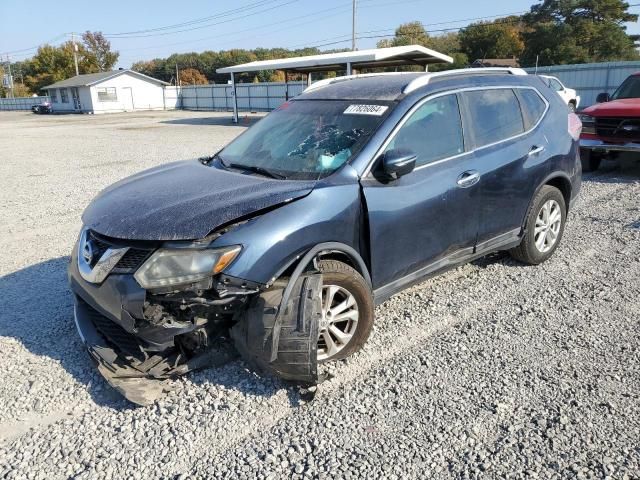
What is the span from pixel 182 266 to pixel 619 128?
28.7ft

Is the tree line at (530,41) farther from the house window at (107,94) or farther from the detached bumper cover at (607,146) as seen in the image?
the detached bumper cover at (607,146)

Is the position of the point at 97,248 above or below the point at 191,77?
below

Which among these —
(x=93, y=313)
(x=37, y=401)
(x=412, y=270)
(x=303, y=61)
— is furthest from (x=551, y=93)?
(x=303, y=61)

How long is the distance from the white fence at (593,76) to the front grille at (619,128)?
1837cm

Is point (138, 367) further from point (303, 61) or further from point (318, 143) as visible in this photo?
point (303, 61)

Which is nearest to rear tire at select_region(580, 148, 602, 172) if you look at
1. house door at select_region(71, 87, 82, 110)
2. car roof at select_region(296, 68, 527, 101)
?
car roof at select_region(296, 68, 527, 101)

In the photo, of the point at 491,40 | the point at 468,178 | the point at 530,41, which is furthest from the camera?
the point at 491,40

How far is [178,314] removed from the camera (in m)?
2.99

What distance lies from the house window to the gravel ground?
52.9 meters

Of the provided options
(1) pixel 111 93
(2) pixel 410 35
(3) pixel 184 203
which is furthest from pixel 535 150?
(2) pixel 410 35

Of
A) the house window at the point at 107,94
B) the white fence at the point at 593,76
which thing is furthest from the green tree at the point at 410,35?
the white fence at the point at 593,76

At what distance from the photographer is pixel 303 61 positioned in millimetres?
26312

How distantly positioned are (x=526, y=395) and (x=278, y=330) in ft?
5.02

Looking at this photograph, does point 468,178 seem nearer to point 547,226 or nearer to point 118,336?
point 547,226
